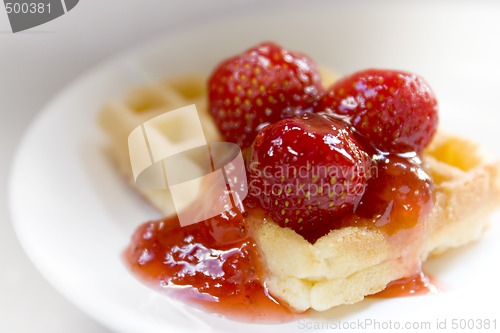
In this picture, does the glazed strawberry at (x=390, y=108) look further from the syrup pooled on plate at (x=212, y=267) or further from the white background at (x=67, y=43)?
the white background at (x=67, y=43)

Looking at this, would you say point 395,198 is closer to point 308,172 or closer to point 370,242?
point 370,242

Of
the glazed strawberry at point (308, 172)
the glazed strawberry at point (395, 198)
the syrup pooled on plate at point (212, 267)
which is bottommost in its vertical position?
the syrup pooled on plate at point (212, 267)

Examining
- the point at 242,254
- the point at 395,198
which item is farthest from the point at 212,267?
the point at 395,198

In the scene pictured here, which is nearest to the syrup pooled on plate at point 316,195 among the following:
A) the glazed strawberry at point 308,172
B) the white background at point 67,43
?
the glazed strawberry at point 308,172

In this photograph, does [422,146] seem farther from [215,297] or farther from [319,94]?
[215,297]

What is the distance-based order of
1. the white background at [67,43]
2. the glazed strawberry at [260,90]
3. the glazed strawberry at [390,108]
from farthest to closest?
the white background at [67,43]
the glazed strawberry at [260,90]
the glazed strawberry at [390,108]

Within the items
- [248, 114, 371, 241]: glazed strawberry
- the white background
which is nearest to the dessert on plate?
[248, 114, 371, 241]: glazed strawberry

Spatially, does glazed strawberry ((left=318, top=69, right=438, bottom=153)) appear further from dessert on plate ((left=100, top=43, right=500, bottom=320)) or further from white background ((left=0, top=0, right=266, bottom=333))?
white background ((left=0, top=0, right=266, bottom=333))

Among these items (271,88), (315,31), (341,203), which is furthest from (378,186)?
(315,31)
